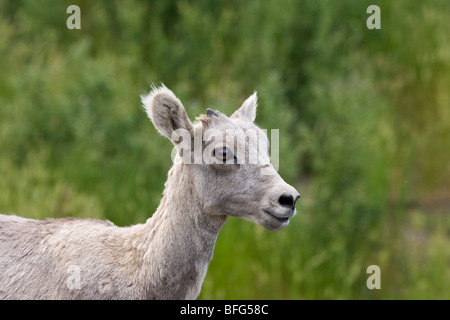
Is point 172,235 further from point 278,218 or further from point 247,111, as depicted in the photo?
point 247,111

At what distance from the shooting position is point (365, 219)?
27.3 ft

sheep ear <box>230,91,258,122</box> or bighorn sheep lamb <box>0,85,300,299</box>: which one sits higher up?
sheep ear <box>230,91,258,122</box>

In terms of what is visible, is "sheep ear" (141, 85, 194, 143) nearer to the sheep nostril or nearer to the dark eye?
the dark eye

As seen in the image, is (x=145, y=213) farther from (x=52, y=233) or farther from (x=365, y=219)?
(x=52, y=233)

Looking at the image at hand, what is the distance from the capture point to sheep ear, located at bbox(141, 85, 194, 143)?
13.2 feet

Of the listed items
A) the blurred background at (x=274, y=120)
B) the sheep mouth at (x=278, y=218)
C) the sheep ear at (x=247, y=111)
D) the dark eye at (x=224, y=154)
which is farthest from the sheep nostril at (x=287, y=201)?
the blurred background at (x=274, y=120)

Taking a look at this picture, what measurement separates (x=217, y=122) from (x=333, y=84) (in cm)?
600

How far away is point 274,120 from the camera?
28.6 feet

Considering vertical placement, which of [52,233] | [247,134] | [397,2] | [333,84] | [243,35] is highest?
[397,2]

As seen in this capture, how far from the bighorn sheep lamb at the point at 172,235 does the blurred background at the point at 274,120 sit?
323 cm

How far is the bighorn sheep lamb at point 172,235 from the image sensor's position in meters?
4.04

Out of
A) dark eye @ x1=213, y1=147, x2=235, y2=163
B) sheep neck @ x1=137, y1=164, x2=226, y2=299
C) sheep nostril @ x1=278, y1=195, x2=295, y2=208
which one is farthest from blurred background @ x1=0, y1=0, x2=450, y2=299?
sheep nostril @ x1=278, y1=195, x2=295, y2=208

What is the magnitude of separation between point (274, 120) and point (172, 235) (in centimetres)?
473
